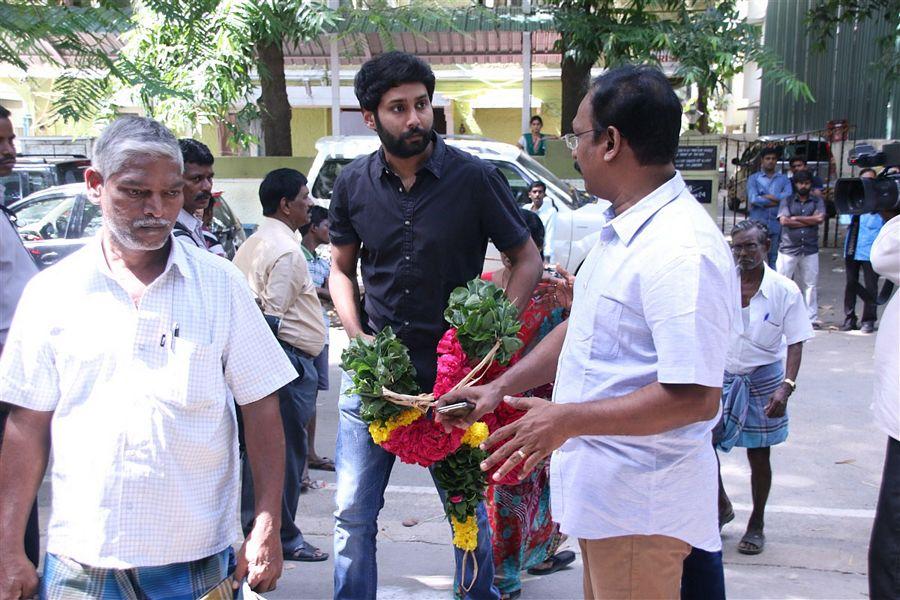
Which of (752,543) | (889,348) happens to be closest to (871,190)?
(889,348)

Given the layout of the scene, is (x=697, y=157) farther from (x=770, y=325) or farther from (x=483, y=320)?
(x=483, y=320)

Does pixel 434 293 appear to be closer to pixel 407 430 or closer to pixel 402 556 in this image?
pixel 407 430

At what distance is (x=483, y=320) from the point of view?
9.57 ft

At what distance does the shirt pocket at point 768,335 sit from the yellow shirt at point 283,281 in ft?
7.99

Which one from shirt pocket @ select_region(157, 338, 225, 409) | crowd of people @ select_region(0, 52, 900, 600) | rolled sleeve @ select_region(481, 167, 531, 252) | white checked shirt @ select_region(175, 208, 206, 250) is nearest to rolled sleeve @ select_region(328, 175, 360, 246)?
rolled sleeve @ select_region(481, 167, 531, 252)

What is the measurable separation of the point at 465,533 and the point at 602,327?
4.40 feet

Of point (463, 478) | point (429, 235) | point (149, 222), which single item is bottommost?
point (463, 478)

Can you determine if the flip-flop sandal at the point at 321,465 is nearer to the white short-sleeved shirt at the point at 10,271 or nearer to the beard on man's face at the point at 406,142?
the white short-sleeved shirt at the point at 10,271

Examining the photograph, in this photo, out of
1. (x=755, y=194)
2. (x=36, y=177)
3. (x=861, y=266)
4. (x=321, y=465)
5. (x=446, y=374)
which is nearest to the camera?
(x=446, y=374)

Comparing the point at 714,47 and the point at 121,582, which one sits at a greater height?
the point at 714,47

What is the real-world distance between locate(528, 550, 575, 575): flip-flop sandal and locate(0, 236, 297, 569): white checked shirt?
252cm

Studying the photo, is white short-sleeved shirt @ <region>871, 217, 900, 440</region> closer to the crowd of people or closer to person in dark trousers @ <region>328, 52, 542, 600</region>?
the crowd of people

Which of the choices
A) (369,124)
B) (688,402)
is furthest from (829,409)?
(688,402)

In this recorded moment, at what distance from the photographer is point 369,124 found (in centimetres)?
357
